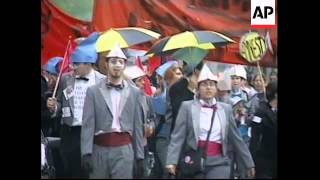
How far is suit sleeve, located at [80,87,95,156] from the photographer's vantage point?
671 centimetres

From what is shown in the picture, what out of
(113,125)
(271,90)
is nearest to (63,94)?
(113,125)

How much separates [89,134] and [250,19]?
2074mm

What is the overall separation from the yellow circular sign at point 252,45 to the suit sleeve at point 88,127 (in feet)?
5.47

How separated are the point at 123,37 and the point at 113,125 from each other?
0.93 metres

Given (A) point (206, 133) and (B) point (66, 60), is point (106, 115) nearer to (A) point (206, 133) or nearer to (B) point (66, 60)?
(B) point (66, 60)

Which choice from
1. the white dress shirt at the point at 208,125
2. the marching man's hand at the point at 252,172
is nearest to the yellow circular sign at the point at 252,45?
the white dress shirt at the point at 208,125

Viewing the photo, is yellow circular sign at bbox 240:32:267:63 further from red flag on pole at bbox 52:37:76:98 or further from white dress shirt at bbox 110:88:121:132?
red flag on pole at bbox 52:37:76:98

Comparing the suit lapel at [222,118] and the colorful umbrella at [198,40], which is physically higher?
the colorful umbrella at [198,40]

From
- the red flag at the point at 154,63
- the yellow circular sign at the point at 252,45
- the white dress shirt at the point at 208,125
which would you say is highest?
the yellow circular sign at the point at 252,45

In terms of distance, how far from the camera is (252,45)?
22.0ft

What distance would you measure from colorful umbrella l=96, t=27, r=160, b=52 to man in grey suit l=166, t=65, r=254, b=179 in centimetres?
69

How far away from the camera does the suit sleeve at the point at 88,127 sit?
671 centimetres

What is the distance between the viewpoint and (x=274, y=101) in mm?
6676

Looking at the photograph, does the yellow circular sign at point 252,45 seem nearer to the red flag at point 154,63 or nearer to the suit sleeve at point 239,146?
the suit sleeve at point 239,146
